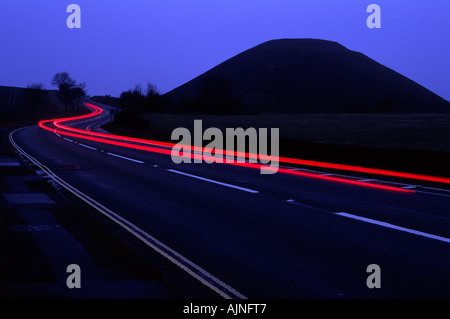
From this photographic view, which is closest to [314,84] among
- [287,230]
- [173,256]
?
[287,230]

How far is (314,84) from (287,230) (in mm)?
142770

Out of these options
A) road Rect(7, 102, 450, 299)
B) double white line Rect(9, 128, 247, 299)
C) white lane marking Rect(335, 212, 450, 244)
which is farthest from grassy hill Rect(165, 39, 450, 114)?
double white line Rect(9, 128, 247, 299)

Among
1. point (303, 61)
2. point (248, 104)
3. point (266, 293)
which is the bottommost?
point (266, 293)

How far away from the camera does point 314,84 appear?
148m

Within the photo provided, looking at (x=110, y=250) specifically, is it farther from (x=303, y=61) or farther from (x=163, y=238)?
(x=303, y=61)

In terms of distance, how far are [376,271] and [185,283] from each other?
97.1 inches

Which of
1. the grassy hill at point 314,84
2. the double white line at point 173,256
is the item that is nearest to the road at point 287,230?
the double white line at point 173,256

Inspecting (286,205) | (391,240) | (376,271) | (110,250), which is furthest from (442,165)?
(110,250)

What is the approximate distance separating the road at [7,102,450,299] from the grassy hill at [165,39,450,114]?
9657 cm

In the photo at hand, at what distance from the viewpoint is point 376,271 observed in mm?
6594

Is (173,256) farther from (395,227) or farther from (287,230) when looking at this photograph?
(395,227)

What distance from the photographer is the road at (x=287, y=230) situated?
6227 mm

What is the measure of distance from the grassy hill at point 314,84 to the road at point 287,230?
96565mm

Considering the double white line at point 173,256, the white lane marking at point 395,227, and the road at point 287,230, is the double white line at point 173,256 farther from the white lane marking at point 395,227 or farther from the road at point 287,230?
the white lane marking at point 395,227
